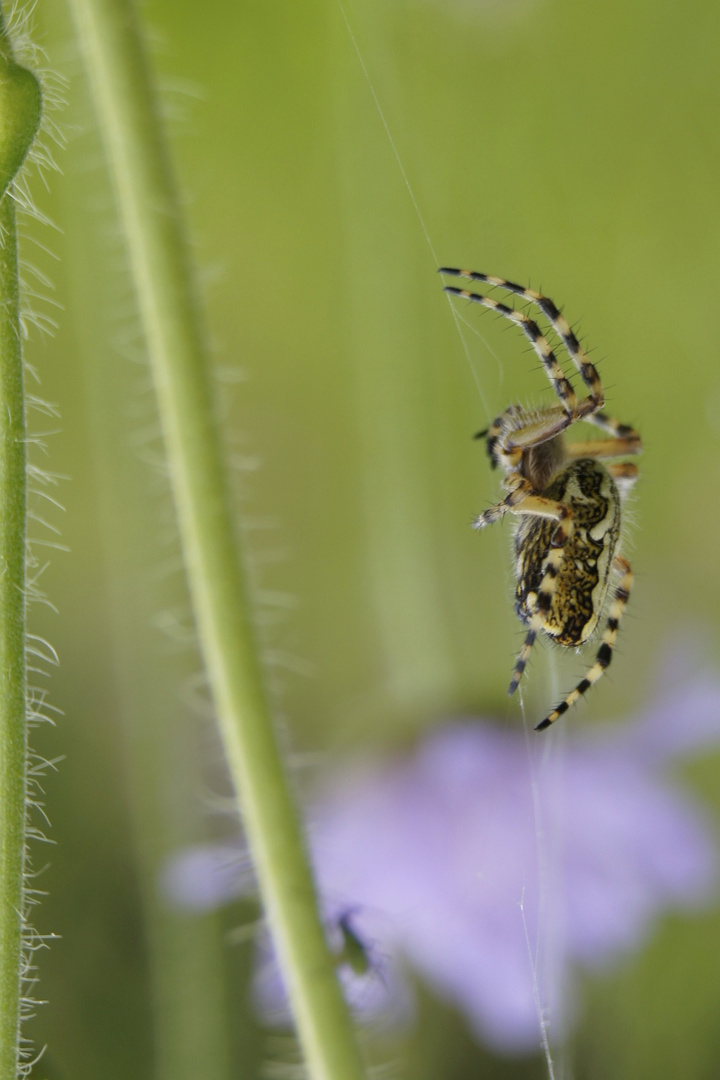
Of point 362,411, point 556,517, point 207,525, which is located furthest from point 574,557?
point 362,411

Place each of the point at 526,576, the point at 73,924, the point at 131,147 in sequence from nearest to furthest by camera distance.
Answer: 1. the point at 131,147
2. the point at 526,576
3. the point at 73,924

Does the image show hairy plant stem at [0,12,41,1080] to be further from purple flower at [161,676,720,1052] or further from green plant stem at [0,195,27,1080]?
purple flower at [161,676,720,1052]

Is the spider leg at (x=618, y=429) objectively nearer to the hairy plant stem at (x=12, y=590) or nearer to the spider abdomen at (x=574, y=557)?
the spider abdomen at (x=574, y=557)

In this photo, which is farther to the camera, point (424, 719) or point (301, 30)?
point (301, 30)

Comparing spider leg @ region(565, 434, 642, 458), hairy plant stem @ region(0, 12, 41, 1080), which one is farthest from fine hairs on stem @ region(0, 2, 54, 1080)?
spider leg @ region(565, 434, 642, 458)

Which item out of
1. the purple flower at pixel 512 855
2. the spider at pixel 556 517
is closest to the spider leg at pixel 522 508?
the spider at pixel 556 517

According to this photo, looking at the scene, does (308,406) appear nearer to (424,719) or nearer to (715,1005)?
(424,719)

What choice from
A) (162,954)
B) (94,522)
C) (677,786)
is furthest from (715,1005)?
(94,522)
